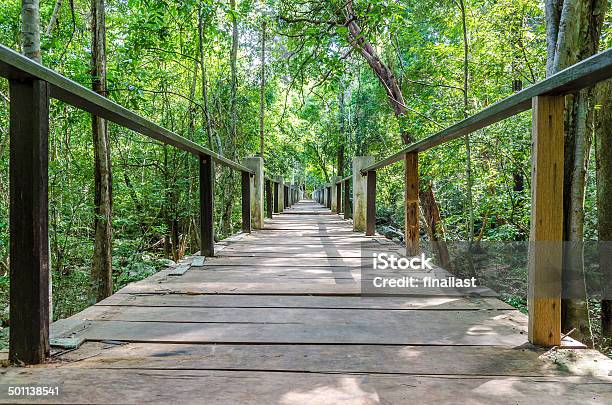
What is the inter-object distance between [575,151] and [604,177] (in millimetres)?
1984

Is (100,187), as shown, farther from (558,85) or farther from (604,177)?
(604,177)

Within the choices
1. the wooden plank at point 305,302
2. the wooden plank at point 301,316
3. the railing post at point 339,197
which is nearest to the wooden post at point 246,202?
the wooden plank at point 305,302

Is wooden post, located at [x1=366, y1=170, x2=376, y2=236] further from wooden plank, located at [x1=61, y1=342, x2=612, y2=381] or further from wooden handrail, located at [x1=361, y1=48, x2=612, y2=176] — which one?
wooden plank, located at [x1=61, y1=342, x2=612, y2=381]

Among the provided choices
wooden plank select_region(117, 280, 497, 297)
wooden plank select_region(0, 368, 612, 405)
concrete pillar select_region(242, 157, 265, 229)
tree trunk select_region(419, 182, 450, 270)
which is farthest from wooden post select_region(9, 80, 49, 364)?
tree trunk select_region(419, 182, 450, 270)

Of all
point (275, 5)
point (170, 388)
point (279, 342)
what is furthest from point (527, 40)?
point (170, 388)

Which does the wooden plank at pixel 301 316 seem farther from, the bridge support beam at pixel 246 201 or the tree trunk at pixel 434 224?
the tree trunk at pixel 434 224

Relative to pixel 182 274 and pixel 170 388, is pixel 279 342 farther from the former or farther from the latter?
pixel 182 274

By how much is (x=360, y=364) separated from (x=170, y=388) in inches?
21.8

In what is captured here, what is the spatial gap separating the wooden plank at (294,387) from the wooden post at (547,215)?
280mm

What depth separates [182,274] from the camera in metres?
2.93

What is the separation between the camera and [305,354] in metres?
1.45

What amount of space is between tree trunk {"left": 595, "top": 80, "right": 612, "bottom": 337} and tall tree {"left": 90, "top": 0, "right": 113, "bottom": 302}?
15.3 feet

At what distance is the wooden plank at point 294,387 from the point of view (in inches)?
43.6

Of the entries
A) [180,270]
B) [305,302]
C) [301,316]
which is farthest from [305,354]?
[180,270]
